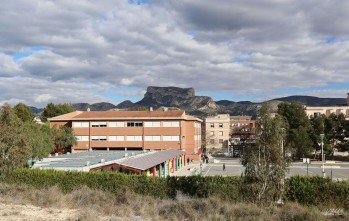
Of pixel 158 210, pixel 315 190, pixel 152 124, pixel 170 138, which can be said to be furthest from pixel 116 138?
pixel 158 210

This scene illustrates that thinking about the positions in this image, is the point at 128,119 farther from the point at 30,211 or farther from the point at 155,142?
the point at 30,211

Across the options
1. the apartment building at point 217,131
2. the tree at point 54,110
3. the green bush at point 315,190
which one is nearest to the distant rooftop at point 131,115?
the tree at point 54,110

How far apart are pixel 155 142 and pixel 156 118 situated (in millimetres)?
4319

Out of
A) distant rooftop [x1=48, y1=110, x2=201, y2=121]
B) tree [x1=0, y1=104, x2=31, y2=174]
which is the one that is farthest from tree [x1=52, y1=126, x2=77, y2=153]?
tree [x1=0, y1=104, x2=31, y2=174]

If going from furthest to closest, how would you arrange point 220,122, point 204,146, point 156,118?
point 220,122 → point 204,146 → point 156,118

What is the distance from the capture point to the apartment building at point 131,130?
225ft

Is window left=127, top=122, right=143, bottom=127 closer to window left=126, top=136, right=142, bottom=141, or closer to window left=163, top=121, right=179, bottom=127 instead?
window left=126, top=136, right=142, bottom=141

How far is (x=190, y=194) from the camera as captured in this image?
23891mm

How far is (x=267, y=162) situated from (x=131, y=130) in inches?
2132

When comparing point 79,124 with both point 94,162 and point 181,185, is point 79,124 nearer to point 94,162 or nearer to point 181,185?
point 94,162

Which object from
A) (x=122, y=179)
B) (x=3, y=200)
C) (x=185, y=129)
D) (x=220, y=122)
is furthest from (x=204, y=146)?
(x=3, y=200)

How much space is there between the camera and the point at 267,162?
16.9m

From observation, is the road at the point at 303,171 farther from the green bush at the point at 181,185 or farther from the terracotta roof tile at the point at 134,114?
the green bush at the point at 181,185

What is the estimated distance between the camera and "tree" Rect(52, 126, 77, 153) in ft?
215
